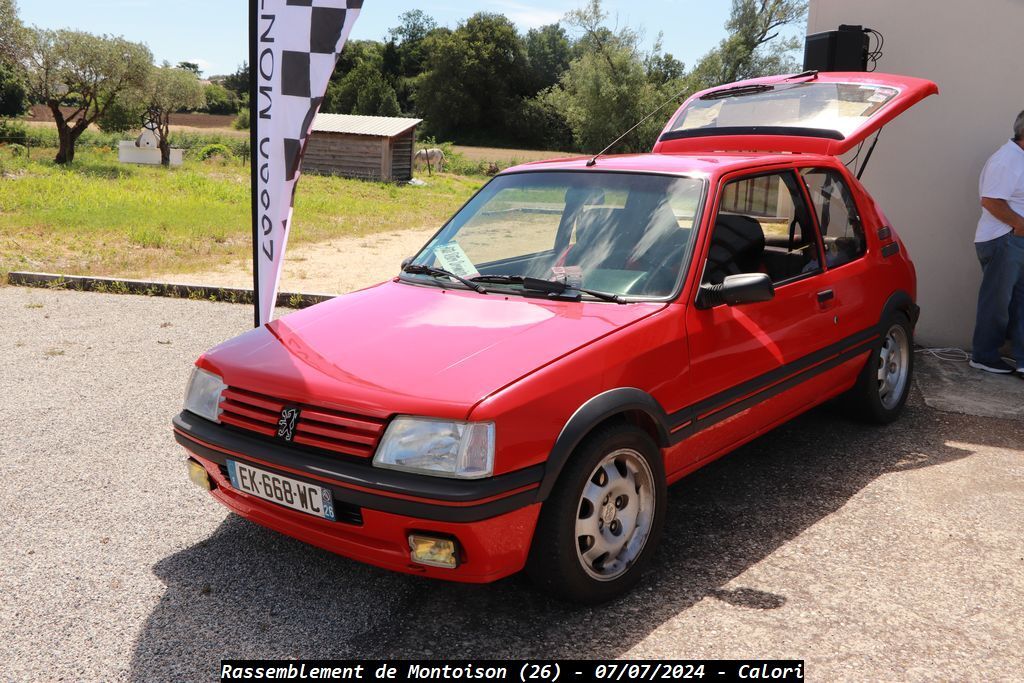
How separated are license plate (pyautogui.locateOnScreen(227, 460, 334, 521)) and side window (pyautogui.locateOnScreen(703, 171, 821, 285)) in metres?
1.91

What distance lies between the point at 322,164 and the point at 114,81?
323 inches

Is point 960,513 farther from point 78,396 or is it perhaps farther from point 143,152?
point 143,152

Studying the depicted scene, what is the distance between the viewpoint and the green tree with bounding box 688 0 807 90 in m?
47.7

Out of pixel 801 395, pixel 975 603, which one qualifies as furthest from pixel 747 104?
pixel 975 603

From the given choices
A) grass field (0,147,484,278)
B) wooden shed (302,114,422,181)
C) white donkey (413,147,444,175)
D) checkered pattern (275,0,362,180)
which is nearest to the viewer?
checkered pattern (275,0,362,180)

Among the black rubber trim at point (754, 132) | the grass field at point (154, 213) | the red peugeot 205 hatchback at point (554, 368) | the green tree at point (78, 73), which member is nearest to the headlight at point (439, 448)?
the red peugeot 205 hatchback at point (554, 368)

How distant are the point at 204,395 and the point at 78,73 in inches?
1262

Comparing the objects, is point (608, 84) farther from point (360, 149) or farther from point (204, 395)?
point (204, 395)

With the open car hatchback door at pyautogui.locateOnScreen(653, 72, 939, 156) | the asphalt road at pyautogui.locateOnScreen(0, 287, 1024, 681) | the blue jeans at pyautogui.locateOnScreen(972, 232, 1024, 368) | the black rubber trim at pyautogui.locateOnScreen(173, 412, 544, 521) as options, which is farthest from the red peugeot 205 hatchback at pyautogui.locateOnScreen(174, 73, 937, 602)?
the blue jeans at pyautogui.locateOnScreen(972, 232, 1024, 368)

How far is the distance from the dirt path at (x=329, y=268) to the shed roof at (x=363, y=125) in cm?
1535

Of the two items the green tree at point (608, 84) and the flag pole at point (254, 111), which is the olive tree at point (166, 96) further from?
the flag pole at point (254, 111)

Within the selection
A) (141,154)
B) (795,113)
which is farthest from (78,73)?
(795,113)

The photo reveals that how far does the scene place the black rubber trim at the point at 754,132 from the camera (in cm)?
547

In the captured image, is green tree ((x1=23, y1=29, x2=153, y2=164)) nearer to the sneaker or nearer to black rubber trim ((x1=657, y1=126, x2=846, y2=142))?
black rubber trim ((x1=657, y1=126, x2=846, y2=142))
